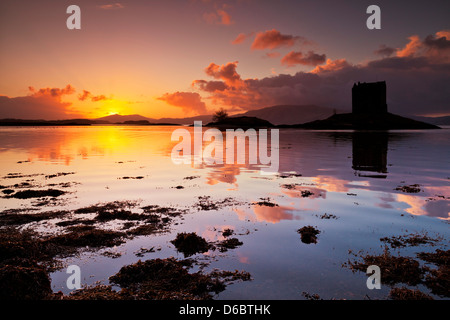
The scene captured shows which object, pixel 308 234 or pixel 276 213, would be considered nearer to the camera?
pixel 308 234

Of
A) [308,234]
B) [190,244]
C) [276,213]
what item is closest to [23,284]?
[190,244]

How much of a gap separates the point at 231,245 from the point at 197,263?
70.8 inches

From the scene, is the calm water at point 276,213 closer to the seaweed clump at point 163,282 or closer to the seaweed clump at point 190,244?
the seaweed clump at point 190,244

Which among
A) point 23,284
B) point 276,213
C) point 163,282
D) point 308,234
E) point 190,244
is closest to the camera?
point 23,284

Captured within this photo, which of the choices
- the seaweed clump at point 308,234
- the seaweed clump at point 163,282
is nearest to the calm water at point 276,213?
the seaweed clump at point 308,234

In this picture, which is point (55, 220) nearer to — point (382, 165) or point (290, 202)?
point (290, 202)

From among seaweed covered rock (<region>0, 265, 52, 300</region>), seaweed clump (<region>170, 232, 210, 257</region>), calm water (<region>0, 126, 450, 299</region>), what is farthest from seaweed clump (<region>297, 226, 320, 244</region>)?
seaweed covered rock (<region>0, 265, 52, 300</region>)

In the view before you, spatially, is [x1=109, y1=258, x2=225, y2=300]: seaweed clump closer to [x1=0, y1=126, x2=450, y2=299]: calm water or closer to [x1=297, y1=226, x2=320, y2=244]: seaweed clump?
[x1=0, y1=126, x2=450, y2=299]: calm water

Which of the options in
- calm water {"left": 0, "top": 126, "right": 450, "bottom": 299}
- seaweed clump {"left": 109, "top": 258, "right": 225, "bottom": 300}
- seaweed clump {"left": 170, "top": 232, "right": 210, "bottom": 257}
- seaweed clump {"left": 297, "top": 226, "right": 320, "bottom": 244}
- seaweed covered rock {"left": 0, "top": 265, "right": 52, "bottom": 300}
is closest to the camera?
seaweed covered rock {"left": 0, "top": 265, "right": 52, "bottom": 300}

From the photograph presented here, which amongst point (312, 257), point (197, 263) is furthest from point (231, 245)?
point (312, 257)

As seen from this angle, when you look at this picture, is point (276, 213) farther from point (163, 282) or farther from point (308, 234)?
point (163, 282)

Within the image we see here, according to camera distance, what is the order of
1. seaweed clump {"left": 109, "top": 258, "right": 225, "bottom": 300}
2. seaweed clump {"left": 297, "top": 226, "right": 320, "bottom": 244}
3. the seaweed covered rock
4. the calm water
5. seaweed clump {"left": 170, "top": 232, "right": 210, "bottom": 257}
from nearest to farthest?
the seaweed covered rock, seaweed clump {"left": 109, "top": 258, "right": 225, "bottom": 300}, the calm water, seaweed clump {"left": 170, "top": 232, "right": 210, "bottom": 257}, seaweed clump {"left": 297, "top": 226, "right": 320, "bottom": 244}

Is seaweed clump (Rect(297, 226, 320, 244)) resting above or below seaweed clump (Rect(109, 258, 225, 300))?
above

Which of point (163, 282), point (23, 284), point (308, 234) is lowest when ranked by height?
point (163, 282)
